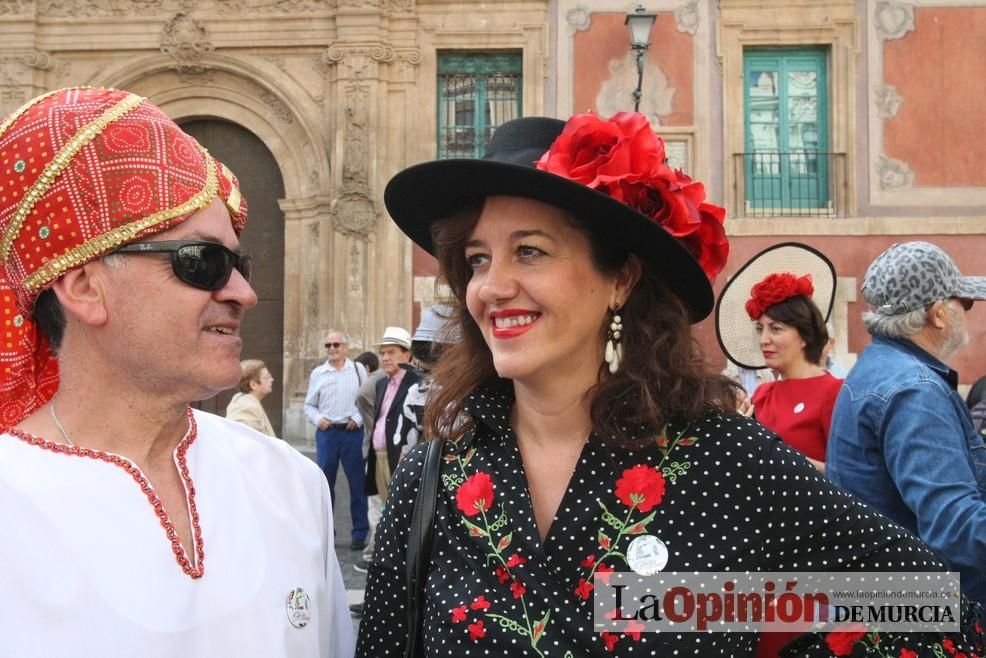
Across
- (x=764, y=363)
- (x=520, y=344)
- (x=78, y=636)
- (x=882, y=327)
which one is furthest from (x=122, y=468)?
(x=764, y=363)

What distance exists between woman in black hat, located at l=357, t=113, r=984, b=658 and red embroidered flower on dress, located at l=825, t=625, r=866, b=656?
1 centimetres

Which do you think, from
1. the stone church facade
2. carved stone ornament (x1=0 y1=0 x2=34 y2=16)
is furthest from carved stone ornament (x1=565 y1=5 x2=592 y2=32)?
carved stone ornament (x1=0 y1=0 x2=34 y2=16)

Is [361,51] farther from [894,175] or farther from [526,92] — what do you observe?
[894,175]

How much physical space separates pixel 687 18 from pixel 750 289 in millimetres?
10434

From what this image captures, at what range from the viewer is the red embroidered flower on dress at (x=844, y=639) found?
2.04 m

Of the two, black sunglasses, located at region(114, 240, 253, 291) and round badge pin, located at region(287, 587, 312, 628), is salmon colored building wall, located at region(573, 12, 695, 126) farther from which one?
round badge pin, located at region(287, 587, 312, 628)

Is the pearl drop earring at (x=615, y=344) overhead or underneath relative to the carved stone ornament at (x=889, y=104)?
underneath

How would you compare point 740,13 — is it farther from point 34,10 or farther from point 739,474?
point 739,474

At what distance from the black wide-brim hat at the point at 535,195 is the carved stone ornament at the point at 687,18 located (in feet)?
42.2

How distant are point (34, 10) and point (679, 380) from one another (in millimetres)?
15149

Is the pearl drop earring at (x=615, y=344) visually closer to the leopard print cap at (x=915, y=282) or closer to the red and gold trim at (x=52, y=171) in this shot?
the red and gold trim at (x=52, y=171)

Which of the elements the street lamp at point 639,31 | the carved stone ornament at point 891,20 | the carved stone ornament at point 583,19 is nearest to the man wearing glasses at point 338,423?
the street lamp at point 639,31

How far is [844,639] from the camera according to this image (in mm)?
2047

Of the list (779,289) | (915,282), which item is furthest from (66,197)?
(779,289)
